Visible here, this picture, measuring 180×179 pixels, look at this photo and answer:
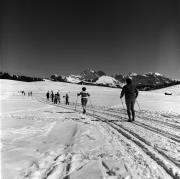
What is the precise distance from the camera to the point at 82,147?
5.41 metres

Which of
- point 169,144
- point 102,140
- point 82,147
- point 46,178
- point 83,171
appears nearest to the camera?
point 46,178

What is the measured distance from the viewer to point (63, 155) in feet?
15.6

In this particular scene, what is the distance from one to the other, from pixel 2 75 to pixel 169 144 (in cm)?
21336

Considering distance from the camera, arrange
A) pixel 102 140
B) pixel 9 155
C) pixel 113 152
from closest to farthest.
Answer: pixel 9 155, pixel 113 152, pixel 102 140

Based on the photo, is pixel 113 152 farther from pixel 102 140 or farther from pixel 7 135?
pixel 7 135

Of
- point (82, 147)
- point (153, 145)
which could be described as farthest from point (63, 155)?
point (153, 145)

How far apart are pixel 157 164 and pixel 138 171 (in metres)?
0.65

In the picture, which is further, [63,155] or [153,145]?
[153,145]

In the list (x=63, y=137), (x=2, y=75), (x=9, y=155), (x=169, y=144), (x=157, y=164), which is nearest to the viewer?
(x=157, y=164)

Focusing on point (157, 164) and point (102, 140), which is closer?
point (157, 164)

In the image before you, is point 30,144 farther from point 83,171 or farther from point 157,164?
point 157,164

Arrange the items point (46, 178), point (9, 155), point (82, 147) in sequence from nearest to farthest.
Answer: point (46, 178) < point (9, 155) < point (82, 147)

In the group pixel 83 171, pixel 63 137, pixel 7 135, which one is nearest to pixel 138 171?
pixel 83 171

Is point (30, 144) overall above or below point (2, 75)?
below
